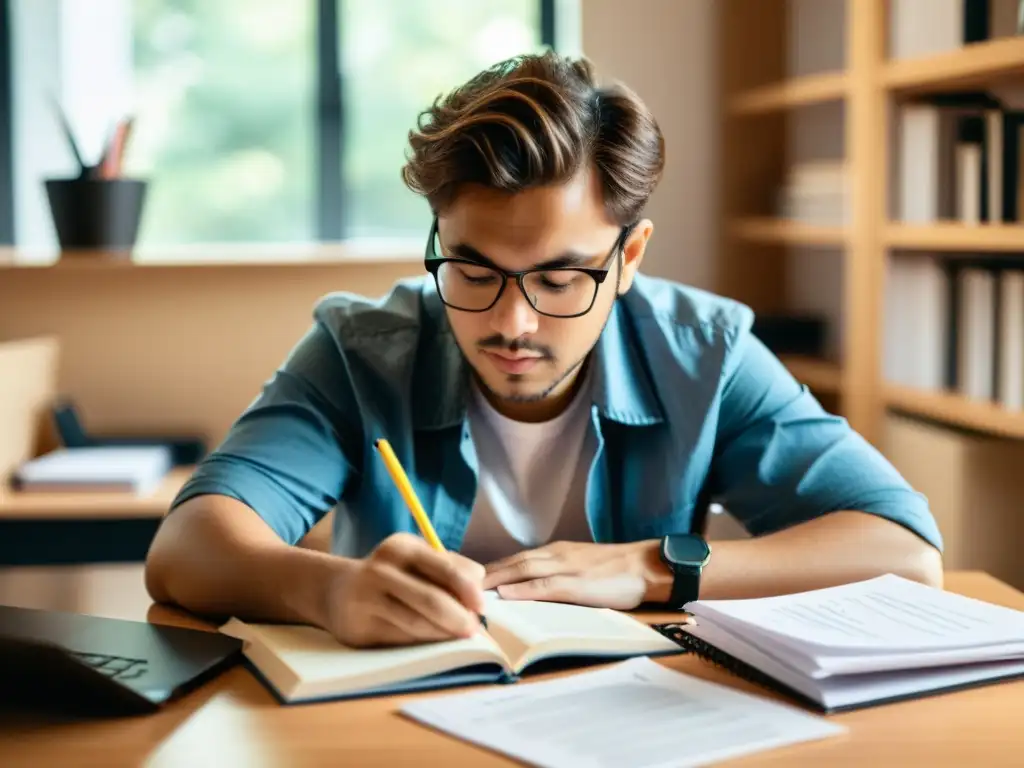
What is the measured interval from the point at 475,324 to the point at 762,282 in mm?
1957

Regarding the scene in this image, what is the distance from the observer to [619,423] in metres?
1.58

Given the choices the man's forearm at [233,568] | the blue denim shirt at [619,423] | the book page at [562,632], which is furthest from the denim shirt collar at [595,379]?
the book page at [562,632]

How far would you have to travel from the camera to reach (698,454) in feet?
5.18

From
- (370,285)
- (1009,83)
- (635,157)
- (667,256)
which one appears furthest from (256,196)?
(635,157)

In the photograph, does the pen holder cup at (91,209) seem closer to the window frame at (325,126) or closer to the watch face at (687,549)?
the window frame at (325,126)

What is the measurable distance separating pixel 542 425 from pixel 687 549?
359 mm

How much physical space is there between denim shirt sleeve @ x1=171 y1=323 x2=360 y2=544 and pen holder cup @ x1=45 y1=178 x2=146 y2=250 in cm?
141

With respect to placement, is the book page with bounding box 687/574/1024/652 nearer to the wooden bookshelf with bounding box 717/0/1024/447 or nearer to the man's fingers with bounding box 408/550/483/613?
the man's fingers with bounding box 408/550/483/613

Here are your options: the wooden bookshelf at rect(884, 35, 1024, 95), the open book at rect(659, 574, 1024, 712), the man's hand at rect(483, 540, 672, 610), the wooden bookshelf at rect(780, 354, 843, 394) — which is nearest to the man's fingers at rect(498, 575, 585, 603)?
the man's hand at rect(483, 540, 672, 610)

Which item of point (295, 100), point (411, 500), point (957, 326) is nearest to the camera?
Answer: point (411, 500)

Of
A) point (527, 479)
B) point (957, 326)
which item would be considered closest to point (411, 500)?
point (527, 479)

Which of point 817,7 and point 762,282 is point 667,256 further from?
point 817,7

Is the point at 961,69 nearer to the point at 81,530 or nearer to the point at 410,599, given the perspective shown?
the point at 410,599

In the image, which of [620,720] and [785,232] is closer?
[620,720]
